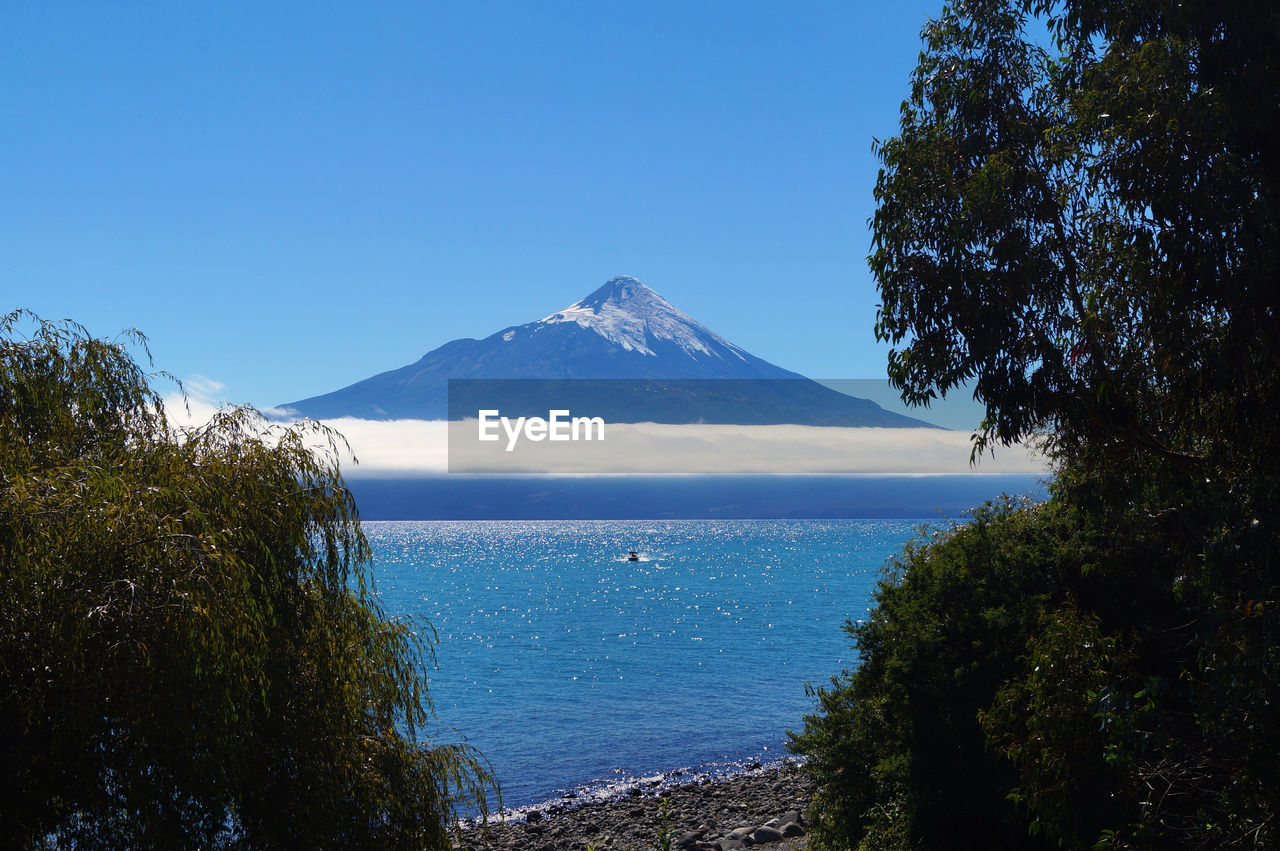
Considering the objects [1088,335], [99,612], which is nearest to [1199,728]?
[1088,335]

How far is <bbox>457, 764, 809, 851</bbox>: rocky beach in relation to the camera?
95.6ft

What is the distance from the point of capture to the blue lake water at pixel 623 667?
149 ft

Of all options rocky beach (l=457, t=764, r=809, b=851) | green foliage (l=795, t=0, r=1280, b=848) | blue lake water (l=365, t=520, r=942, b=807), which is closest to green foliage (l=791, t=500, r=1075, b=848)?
green foliage (l=795, t=0, r=1280, b=848)

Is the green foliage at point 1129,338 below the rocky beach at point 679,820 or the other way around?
the other way around

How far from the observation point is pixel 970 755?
18234mm

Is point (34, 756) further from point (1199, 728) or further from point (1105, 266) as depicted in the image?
point (1105, 266)

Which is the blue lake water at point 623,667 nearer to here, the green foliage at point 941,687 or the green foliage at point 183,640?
the green foliage at point 941,687

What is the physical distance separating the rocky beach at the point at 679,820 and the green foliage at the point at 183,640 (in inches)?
670

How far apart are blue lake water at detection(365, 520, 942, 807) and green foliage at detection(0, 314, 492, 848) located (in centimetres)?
2175

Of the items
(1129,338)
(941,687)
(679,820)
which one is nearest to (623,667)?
(679,820)

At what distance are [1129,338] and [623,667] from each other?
6467 centimetres

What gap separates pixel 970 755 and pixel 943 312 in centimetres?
1050

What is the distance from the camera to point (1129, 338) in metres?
10.8

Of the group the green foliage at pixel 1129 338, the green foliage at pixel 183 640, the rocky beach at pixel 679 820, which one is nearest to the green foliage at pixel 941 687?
the green foliage at pixel 1129 338
